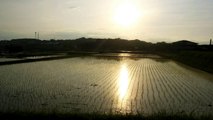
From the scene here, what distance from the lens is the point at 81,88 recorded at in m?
10.8

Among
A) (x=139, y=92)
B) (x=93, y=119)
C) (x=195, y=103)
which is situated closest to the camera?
A: (x=93, y=119)

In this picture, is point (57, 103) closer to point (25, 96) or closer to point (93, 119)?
point (25, 96)

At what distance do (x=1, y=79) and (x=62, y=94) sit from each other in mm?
4384

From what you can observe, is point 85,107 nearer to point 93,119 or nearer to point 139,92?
point 93,119

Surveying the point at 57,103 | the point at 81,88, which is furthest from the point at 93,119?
the point at 81,88

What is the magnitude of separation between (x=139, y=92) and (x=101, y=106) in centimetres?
298

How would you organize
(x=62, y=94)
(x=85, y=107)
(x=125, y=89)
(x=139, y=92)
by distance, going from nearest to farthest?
1. (x=85, y=107)
2. (x=62, y=94)
3. (x=139, y=92)
4. (x=125, y=89)

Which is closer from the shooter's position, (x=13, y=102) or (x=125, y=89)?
(x=13, y=102)

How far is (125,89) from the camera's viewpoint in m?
11.2

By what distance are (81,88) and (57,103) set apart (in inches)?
117

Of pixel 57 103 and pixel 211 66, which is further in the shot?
pixel 211 66

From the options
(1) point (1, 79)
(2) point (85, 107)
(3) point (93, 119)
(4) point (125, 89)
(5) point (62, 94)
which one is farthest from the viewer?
(1) point (1, 79)

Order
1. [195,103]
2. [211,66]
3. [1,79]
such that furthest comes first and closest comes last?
[211,66], [1,79], [195,103]

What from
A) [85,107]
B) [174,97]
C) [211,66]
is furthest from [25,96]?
[211,66]
